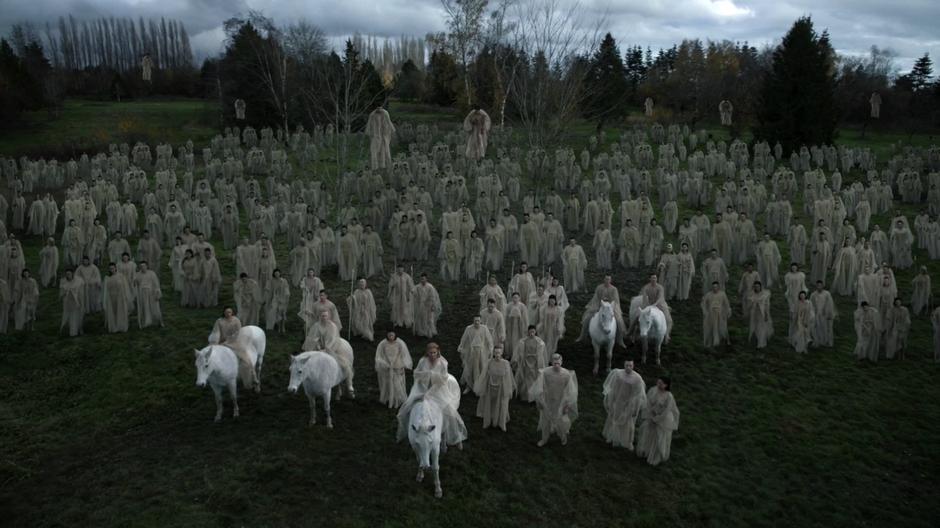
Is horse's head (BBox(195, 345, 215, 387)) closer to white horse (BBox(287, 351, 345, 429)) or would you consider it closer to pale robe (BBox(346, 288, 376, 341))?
white horse (BBox(287, 351, 345, 429))

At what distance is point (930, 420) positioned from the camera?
36.3 feet

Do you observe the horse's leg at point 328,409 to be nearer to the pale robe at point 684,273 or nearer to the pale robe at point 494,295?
the pale robe at point 494,295

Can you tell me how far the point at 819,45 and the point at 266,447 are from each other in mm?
39791

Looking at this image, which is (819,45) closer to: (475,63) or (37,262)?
(475,63)

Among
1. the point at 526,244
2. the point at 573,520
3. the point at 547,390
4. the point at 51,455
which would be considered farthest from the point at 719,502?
the point at 526,244

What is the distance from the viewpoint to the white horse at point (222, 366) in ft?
32.1

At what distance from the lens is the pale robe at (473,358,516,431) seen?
10.4 metres

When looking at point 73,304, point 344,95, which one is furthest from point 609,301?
point 344,95

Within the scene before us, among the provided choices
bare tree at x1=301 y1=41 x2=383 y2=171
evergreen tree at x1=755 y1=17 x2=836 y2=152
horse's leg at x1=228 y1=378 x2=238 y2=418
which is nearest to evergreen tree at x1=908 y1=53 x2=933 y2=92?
evergreen tree at x1=755 y1=17 x2=836 y2=152

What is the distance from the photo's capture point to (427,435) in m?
8.50

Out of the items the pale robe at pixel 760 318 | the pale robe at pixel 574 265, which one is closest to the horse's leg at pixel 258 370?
the pale robe at pixel 574 265

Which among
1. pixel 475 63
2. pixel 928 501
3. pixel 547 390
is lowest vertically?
pixel 928 501

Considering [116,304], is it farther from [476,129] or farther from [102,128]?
[102,128]

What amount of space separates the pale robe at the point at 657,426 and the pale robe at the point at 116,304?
11.0 meters
